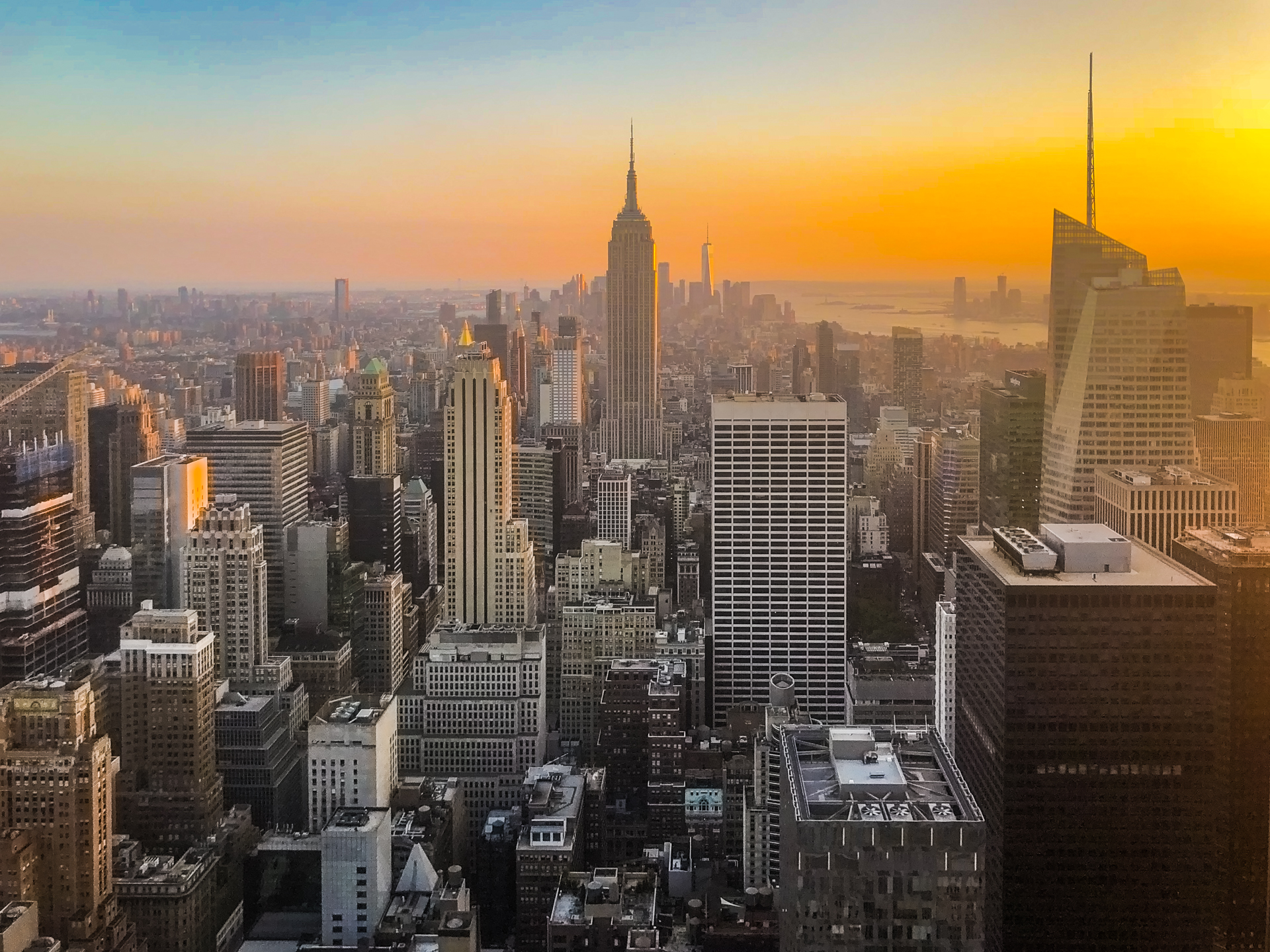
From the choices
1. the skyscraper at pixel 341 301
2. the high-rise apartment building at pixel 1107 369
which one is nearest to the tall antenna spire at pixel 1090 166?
the high-rise apartment building at pixel 1107 369

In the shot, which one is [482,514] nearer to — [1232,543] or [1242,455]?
[1242,455]

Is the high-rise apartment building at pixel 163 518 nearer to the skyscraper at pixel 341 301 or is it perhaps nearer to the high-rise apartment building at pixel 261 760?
the high-rise apartment building at pixel 261 760

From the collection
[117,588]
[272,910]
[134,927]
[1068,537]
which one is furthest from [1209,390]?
[117,588]

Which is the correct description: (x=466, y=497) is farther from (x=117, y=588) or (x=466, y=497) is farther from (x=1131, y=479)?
(x=1131, y=479)

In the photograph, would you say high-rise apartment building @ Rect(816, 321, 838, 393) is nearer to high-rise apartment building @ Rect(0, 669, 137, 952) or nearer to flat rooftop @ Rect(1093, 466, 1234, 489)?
flat rooftop @ Rect(1093, 466, 1234, 489)

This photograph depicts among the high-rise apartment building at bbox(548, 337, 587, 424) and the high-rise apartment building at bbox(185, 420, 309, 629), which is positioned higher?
the high-rise apartment building at bbox(548, 337, 587, 424)

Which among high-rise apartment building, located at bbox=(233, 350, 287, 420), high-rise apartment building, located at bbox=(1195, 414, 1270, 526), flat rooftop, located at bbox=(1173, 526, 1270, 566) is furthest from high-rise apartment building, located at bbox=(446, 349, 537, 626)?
flat rooftop, located at bbox=(1173, 526, 1270, 566)
